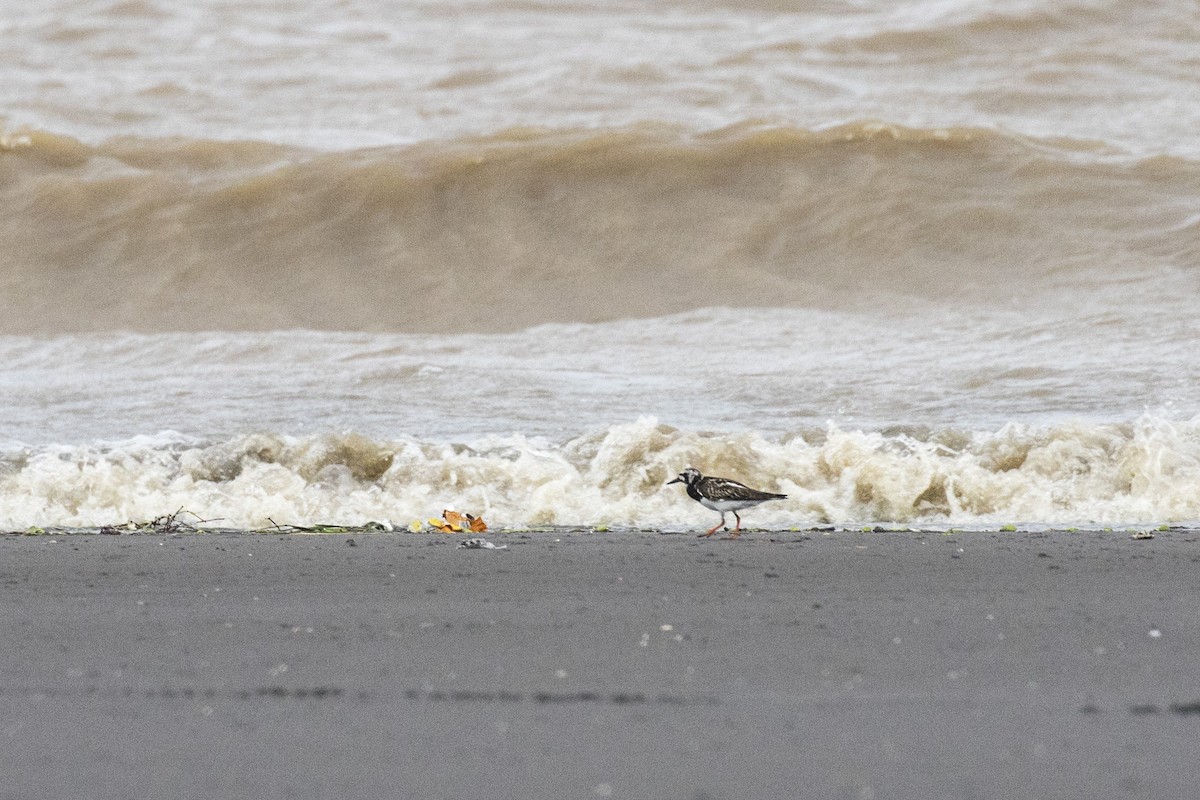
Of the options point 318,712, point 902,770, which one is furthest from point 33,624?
point 902,770

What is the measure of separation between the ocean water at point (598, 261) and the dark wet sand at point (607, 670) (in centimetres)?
154

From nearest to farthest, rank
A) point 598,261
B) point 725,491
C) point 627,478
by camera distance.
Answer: point 725,491
point 627,478
point 598,261

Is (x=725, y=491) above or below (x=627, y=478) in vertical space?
above

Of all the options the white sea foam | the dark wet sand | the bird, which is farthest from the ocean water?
the dark wet sand

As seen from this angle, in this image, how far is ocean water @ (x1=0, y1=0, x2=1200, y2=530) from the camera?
668cm

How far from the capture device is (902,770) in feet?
8.91

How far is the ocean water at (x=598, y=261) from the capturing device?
6.68 metres

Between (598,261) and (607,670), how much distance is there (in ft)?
36.3

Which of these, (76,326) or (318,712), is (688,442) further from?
(76,326)

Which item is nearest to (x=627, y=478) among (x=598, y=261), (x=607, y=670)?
(x=607, y=670)

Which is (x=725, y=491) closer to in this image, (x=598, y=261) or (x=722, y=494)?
(x=722, y=494)

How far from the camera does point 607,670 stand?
3.39 meters

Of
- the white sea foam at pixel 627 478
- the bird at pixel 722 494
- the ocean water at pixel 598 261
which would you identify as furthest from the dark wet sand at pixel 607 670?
the ocean water at pixel 598 261

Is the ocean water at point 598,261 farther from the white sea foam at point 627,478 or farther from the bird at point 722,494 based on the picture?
the bird at point 722,494
